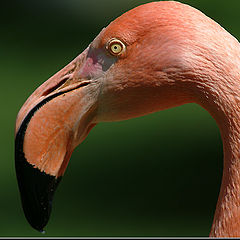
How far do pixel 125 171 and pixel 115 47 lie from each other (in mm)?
2175

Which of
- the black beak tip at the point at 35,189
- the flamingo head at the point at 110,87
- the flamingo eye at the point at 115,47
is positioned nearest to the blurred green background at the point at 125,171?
the black beak tip at the point at 35,189

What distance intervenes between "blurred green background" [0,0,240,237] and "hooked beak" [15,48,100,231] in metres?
1.52

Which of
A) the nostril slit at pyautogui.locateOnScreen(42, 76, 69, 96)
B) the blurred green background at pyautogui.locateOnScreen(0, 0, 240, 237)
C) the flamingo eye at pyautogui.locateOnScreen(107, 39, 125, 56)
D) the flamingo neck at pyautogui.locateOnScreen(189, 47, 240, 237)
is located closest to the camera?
the flamingo neck at pyautogui.locateOnScreen(189, 47, 240, 237)

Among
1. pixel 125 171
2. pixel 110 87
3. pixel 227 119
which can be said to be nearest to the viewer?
A: pixel 227 119

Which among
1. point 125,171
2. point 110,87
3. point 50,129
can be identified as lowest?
point 125,171

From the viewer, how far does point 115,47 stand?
1.48 m

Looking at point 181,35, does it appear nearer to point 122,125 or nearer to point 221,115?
point 221,115

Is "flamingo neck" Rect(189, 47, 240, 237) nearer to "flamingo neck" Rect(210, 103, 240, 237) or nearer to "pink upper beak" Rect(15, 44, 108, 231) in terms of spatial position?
"flamingo neck" Rect(210, 103, 240, 237)

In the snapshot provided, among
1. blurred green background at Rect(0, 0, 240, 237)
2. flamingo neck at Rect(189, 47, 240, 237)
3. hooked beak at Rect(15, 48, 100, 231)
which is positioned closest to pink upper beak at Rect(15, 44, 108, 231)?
hooked beak at Rect(15, 48, 100, 231)

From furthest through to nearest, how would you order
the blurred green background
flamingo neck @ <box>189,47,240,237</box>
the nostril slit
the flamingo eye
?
the blurred green background, the nostril slit, the flamingo eye, flamingo neck @ <box>189,47,240,237</box>

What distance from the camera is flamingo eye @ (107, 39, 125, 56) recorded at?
1.47 metres

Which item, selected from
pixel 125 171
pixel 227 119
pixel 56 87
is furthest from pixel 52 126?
pixel 125 171

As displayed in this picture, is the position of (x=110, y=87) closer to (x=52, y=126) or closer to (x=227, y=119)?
(x=52, y=126)

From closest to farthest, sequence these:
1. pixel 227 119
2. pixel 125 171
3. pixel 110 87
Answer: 1. pixel 227 119
2. pixel 110 87
3. pixel 125 171
